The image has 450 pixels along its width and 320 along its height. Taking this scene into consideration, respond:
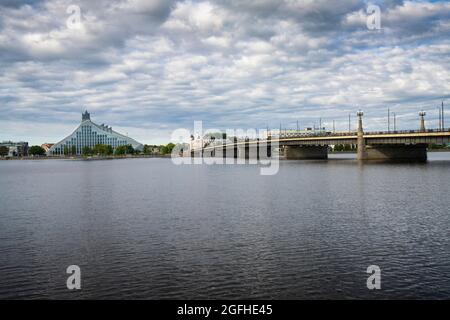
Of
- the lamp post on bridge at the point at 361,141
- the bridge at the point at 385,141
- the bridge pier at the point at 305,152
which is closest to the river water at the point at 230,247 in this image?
the bridge at the point at 385,141

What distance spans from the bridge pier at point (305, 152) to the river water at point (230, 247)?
117041 mm

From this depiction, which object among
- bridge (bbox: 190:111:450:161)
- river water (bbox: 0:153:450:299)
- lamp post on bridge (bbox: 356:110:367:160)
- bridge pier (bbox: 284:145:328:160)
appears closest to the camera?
river water (bbox: 0:153:450:299)

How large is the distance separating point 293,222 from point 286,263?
10.2 m

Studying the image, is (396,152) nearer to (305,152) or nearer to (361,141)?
(361,141)

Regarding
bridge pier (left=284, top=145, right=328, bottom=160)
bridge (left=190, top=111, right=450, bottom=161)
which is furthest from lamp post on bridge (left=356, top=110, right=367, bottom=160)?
bridge pier (left=284, top=145, right=328, bottom=160)

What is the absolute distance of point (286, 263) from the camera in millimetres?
21359

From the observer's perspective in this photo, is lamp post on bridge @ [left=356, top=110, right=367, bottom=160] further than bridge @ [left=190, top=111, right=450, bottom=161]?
Yes

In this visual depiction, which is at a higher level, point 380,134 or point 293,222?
Answer: point 380,134

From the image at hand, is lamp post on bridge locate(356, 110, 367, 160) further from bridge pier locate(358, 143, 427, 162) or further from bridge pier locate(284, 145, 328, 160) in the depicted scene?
bridge pier locate(284, 145, 328, 160)

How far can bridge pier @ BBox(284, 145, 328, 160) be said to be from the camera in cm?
16062

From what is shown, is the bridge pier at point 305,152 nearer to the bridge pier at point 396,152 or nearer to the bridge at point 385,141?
the bridge at point 385,141

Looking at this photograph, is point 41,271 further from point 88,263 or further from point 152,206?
point 152,206

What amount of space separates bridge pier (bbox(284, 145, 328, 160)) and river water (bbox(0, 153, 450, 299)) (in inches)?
4608
